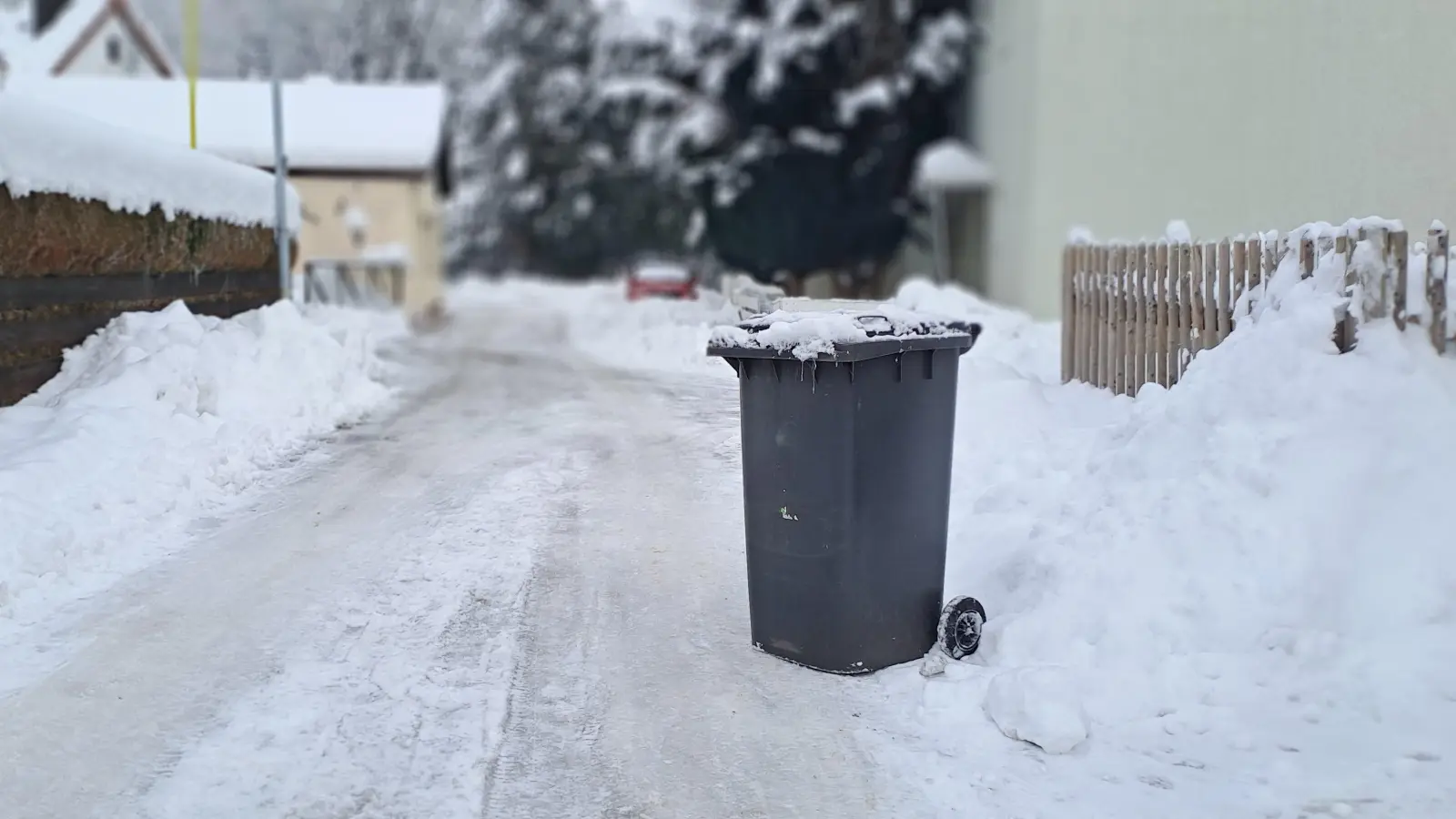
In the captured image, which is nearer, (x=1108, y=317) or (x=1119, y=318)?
(x=1119, y=318)

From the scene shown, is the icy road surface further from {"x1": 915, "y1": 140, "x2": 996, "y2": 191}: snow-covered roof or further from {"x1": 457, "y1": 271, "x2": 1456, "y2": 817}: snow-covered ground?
{"x1": 915, "y1": 140, "x2": 996, "y2": 191}: snow-covered roof

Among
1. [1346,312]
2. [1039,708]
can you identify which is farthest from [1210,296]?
[1039,708]

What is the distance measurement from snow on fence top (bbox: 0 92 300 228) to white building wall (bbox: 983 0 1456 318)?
9.65m

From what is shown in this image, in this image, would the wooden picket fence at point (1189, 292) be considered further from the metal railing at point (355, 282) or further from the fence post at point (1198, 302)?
the metal railing at point (355, 282)

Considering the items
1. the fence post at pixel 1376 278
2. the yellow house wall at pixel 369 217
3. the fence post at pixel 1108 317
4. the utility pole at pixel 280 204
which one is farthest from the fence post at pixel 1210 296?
the yellow house wall at pixel 369 217

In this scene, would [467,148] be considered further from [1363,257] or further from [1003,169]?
[1363,257]

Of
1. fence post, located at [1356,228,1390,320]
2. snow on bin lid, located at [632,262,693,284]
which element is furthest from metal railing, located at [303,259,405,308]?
fence post, located at [1356,228,1390,320]

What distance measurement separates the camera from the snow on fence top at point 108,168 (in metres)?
7.95

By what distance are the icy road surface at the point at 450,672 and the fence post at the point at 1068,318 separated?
322cm

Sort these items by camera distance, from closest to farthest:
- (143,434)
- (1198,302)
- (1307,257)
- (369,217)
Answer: (1307,257) < (1198,302) < (143,434) < (369,217)

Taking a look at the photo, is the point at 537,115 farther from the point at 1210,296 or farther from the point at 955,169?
the point at 1210,296

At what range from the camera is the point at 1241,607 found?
5012mm

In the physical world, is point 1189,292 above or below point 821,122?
below

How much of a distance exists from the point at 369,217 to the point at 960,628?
2387 centimetres
